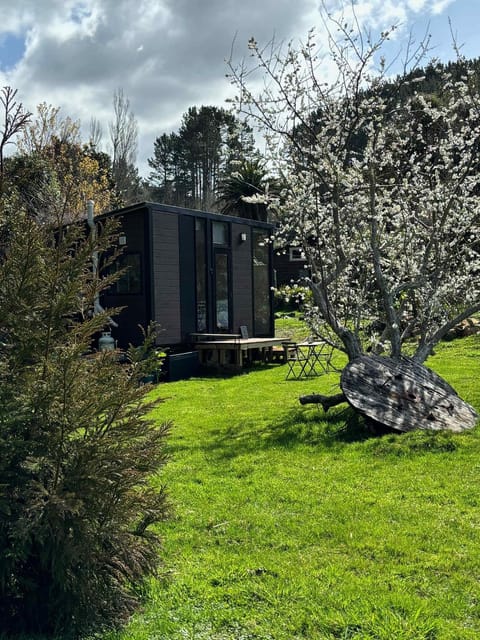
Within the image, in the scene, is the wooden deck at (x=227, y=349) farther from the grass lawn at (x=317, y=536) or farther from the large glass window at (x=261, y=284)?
the grass lawn at (x=317, y=536)

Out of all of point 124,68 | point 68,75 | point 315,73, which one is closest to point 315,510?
point 315,73

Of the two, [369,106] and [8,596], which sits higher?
[369,106]

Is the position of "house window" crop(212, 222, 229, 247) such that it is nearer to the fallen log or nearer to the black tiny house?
the black tiny house

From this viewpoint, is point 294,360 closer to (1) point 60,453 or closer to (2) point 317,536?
(2) point 317,536

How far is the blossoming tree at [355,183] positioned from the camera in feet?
22.2

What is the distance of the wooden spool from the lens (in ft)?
18.5

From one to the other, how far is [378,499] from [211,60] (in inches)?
259

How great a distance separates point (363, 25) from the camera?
679cm

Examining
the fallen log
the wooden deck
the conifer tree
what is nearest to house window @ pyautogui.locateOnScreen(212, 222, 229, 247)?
the wooden deck

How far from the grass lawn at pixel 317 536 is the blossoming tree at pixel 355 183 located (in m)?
1.63

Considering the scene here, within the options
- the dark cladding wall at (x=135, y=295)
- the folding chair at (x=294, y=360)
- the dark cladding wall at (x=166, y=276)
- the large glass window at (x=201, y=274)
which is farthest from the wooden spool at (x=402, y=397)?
the large glass window at (x=201, y=274)

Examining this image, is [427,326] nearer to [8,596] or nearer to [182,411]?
[182,411]

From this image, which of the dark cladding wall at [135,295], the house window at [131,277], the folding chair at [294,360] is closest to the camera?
the folding chair at [294,360]

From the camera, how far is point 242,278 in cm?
1354
